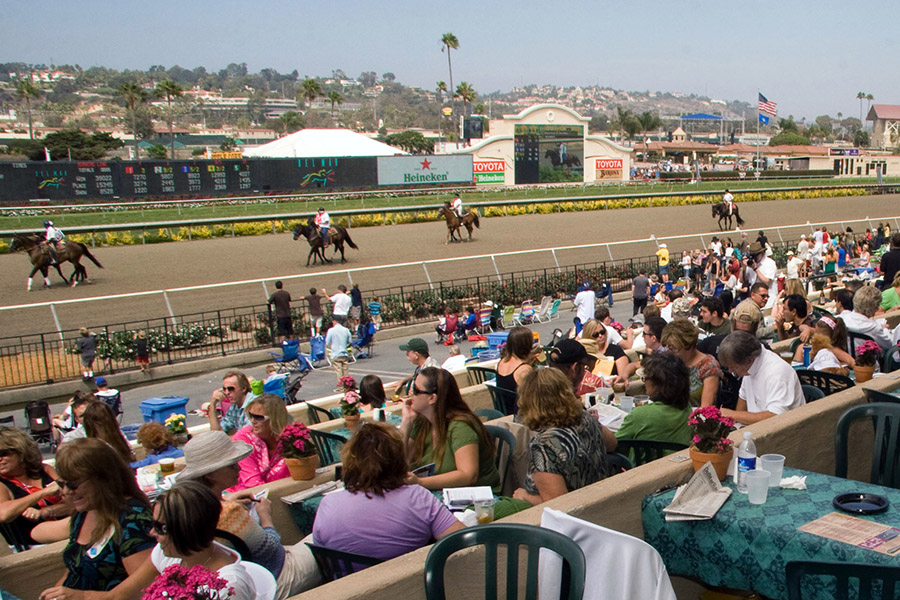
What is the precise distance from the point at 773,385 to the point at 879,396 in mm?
604

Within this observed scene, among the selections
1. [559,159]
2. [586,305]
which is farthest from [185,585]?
[559,159]

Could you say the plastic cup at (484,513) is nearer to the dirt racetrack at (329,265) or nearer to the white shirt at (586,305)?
the white shirt at (586,305)

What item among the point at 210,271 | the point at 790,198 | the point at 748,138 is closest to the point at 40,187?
the point at 210,271

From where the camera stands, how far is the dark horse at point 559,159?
58.2 m

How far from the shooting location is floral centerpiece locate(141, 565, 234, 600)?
2.37 meters

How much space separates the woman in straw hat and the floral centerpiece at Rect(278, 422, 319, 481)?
449 mm

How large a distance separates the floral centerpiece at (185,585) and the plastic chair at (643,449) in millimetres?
2618

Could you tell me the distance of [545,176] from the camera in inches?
2281

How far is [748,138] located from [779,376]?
199540 millimetres

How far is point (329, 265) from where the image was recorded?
23.4 metres

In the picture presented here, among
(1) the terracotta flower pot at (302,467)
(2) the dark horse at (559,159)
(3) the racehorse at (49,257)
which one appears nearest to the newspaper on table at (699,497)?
(1) the terracotta flower pot at (302,467)

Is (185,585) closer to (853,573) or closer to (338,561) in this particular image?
(338,561)

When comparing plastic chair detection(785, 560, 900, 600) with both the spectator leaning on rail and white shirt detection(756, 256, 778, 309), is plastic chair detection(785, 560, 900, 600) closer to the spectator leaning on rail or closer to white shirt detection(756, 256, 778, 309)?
the spectator leaning on rail

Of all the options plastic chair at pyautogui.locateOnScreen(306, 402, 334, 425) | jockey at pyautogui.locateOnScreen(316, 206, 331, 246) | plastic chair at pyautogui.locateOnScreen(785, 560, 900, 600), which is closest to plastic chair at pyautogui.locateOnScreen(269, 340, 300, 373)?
plastic chair at pyautogui.locateOnScreen(306, 402, 334, 425)
